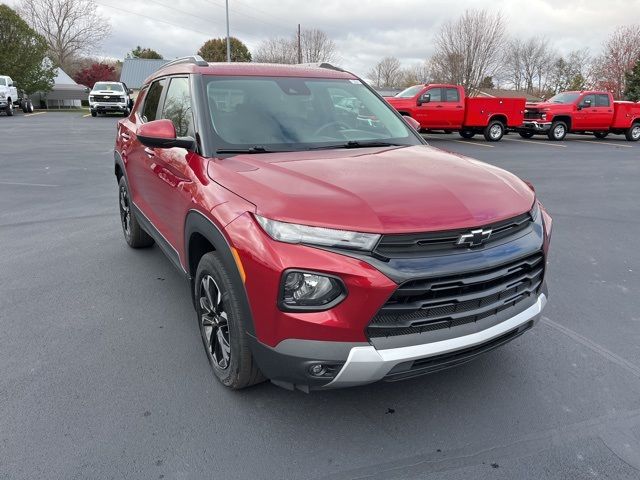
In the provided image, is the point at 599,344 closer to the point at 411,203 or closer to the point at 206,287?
the point at 411,203

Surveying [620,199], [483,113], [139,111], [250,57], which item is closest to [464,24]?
[483,113]

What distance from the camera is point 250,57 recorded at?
6438 cm

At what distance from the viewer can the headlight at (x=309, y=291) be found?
84.7 inches

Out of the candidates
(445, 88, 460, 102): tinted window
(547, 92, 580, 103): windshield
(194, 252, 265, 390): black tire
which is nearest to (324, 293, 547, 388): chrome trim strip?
(194, 252, 265, 390): black tire

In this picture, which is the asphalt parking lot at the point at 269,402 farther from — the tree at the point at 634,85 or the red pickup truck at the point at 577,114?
the tree at the point at 634,85

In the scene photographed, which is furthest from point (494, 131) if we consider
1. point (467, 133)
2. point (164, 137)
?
point (164, 137)

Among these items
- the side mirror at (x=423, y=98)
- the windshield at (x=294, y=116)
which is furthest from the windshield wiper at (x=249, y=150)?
the side mirror at (x=423, y=98)

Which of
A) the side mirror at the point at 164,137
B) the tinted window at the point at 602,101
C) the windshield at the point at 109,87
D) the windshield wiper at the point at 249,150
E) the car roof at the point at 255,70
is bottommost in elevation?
the windshield wiper at the point at 249,150

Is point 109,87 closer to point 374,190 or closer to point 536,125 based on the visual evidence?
point 536,125

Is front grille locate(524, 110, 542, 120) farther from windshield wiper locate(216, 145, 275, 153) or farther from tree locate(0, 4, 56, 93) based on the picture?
tree locate(0, 4, 56, 93)

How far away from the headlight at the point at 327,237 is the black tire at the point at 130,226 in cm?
323

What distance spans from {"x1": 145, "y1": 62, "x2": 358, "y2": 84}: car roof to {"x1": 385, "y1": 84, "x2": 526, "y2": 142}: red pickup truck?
536 inches

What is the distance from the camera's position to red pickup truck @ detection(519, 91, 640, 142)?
63.2 feet

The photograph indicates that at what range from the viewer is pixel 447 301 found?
2.26 m
